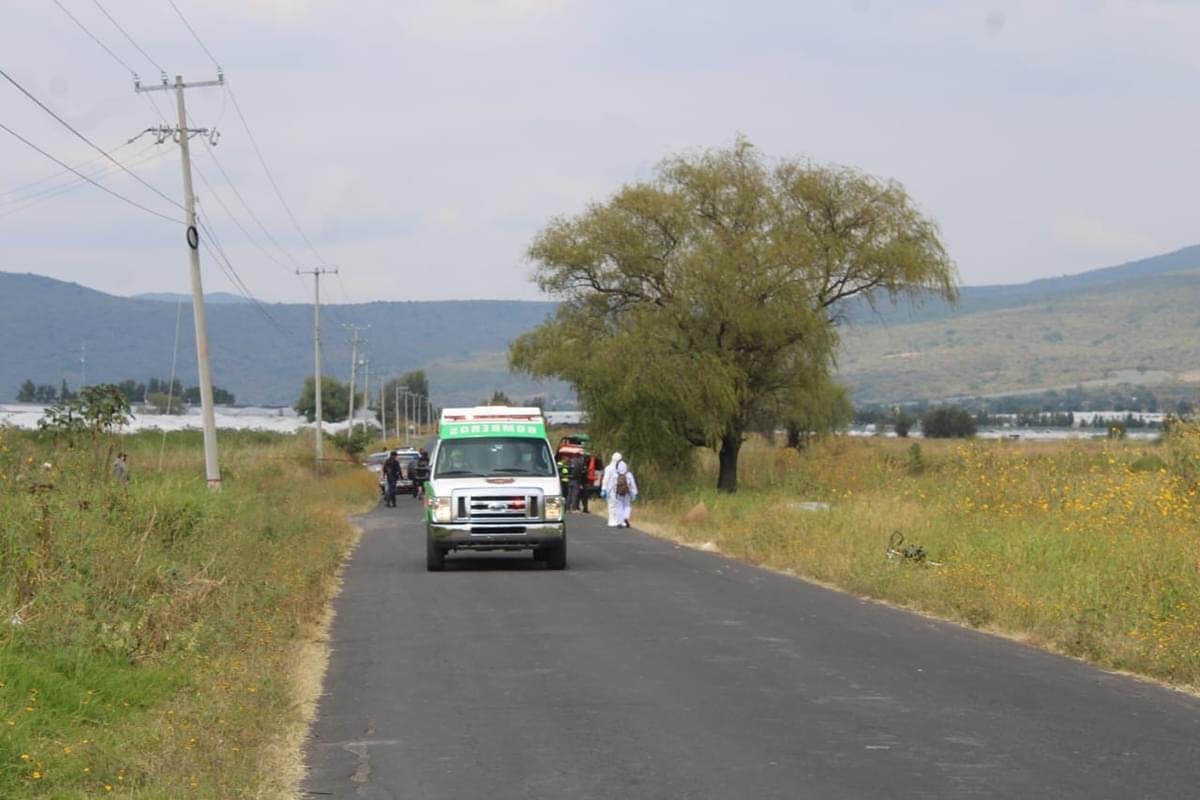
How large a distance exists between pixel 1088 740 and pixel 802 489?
31.3m

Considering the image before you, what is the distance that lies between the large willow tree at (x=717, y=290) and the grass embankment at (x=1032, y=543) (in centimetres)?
1570

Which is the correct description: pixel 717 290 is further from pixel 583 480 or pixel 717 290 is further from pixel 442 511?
pixel 442 511

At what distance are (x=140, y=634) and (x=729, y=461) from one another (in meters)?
44.4

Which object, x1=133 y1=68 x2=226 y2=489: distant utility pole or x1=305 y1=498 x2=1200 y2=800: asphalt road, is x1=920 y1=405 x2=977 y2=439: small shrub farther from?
x1=305 y1=498 x2=1200 y2=800: asphalt road

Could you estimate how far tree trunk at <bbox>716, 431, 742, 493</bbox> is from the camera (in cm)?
5644

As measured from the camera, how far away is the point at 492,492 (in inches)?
965

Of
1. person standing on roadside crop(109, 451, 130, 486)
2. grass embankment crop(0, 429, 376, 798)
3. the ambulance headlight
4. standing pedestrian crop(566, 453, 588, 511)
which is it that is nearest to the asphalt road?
grass embankment crop(0, 429, 376, 798)

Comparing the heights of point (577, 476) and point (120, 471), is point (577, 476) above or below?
below

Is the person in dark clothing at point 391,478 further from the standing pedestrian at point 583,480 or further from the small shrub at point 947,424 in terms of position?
the small shrub at point 947,424

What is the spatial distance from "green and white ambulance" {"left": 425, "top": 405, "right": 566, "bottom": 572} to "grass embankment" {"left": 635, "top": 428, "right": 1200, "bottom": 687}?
409cm

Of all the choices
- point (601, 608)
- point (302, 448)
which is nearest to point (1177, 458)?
point (601, 608)

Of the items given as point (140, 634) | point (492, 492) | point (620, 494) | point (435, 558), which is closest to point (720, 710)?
point (140, 634)

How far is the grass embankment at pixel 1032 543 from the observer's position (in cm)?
1568

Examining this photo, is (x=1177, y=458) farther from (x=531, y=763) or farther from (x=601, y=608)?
(x=531, y=763)
